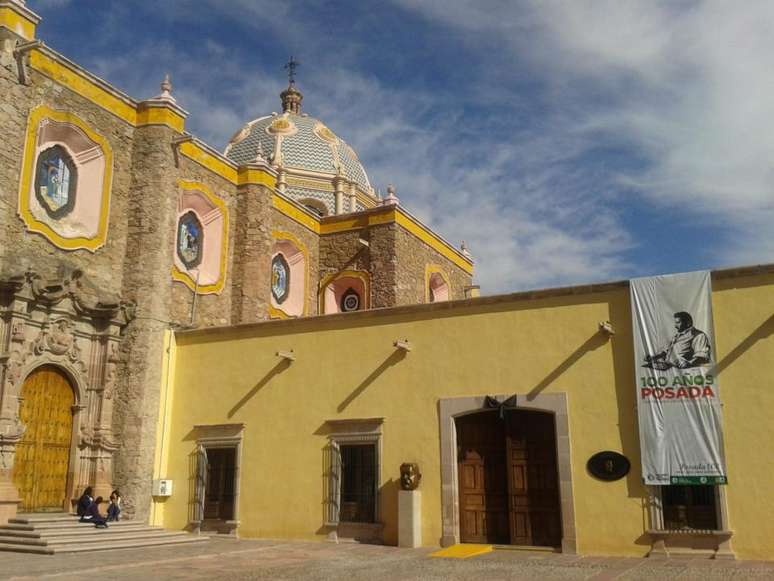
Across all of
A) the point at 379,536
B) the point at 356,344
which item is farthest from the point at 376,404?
the point at 379,536

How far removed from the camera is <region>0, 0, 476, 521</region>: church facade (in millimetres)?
14086

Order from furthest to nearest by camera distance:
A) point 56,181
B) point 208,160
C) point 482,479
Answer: point 208,160
point 56,181
point 482,479

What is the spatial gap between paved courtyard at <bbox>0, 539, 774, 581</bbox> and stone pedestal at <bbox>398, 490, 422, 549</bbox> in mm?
405

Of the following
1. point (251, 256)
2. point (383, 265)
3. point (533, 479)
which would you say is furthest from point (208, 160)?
point (533, 479)

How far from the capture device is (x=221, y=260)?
19500 millimetres

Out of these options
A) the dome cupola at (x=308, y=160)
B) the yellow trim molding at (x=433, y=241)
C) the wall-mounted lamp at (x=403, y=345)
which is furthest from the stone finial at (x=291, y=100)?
the wall-mounted lamp at (x=403, y=345)

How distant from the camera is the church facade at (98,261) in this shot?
1409 centimetres

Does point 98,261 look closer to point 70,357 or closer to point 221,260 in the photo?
point 70,357

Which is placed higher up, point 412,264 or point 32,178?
point 412,264

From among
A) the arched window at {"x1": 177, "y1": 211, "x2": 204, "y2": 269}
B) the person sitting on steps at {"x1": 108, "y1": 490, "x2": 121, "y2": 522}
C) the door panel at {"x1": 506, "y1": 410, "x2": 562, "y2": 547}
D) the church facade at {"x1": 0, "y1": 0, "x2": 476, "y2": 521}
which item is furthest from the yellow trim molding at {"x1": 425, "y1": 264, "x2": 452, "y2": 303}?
the person sitting on steps at {"x1": 108, "y1": 490, "x2": 121, "y2": 522}

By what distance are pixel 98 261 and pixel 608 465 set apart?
10972 millimetres

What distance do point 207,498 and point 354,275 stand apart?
987cm

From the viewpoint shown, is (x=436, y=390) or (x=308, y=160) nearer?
(x=436, y=390)

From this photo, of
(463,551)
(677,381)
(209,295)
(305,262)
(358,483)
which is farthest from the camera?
(305,262)
